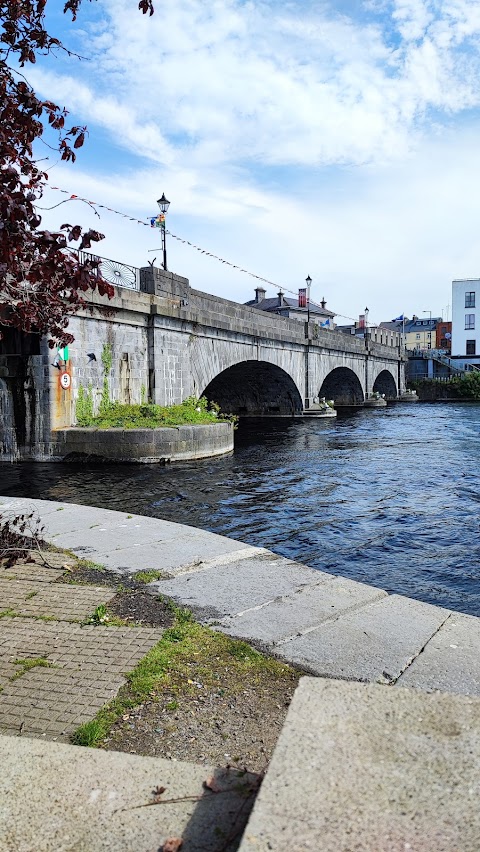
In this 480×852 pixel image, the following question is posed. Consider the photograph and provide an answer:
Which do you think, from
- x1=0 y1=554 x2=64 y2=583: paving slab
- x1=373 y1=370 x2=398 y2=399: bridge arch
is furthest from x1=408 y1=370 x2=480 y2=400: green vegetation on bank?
x1=0 y1=554 x2=64 y2=583: paving slab

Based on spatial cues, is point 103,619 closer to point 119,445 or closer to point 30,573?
point 30,573

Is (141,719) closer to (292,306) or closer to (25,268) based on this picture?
(25,268)

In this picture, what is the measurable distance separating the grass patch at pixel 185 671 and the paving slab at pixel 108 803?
526 mm

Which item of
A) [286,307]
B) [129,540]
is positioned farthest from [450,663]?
[286,307]

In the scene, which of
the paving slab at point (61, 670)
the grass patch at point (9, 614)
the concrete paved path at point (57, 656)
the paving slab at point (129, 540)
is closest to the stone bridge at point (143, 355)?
the paving slab at point (129, 540)

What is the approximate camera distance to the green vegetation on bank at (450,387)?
Answer: 6462cm

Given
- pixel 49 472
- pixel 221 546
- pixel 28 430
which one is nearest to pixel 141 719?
pixel 221 546

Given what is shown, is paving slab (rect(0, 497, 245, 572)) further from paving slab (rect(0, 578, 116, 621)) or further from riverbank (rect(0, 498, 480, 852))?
riverbank (rect(0, 498, 480, 852))

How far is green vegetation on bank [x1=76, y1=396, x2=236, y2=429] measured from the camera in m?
18.0

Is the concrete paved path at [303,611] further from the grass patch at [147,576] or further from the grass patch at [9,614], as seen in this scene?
the grass patch at [9,614]

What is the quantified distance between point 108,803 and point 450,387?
68204mm

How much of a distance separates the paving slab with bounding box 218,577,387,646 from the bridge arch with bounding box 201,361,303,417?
2926cm

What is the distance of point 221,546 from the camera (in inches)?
264

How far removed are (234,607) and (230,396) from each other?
36471 mm
